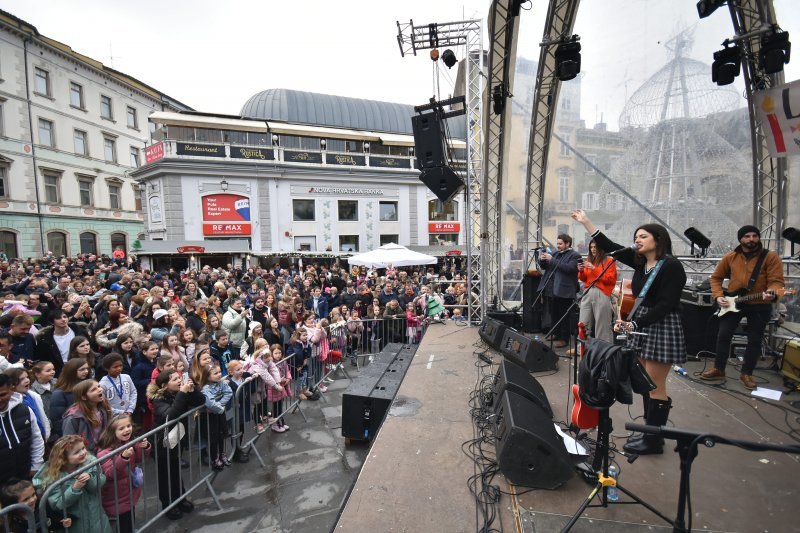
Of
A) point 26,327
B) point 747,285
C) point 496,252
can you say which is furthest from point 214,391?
point 496,252

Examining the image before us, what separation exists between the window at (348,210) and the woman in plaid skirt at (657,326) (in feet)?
83.2

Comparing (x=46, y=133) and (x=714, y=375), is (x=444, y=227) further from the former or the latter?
(x=46, y=133)

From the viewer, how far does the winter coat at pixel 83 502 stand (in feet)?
9.04

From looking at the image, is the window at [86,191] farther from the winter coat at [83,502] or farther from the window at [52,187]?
the winter coat at [83,502]

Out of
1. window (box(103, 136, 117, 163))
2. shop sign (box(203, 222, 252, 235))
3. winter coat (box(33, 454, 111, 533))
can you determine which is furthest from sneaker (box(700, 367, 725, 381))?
window (box(103, 136, 117, 163))

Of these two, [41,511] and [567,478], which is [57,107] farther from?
[567,478]

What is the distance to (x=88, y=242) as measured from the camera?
1050 inches

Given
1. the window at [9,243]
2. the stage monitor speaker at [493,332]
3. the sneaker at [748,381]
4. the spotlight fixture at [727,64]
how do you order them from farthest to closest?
the window at [9,243], the stage monitor speaker at [493,332], the spotlight fixture at [727,64], the sneaker at [748,381]

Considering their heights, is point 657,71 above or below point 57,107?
below

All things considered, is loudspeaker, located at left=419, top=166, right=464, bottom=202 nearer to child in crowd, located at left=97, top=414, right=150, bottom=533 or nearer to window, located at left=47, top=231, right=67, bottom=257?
child in crowd, located at left=97, top=414, right=150, bottom=533

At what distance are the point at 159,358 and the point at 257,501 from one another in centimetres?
202

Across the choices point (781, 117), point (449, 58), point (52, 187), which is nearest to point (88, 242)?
point (52, 187)

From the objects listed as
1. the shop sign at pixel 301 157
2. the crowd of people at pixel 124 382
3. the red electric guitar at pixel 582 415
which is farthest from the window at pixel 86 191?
the red electric guitar at pixel 582 415

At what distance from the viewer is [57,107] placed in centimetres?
2462
